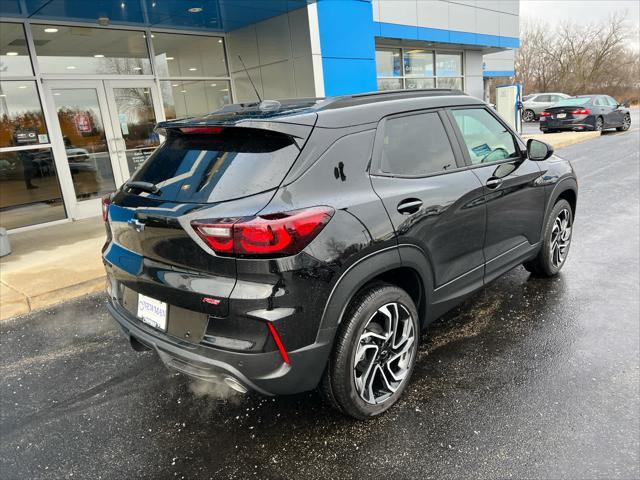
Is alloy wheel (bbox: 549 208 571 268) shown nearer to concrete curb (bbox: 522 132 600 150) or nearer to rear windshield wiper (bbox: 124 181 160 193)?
rear windshield wiper (bbox: 124 181 160 193)

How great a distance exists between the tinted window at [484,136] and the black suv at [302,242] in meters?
0.13

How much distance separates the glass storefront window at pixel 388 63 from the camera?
15578 millimetres

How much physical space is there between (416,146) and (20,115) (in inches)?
312

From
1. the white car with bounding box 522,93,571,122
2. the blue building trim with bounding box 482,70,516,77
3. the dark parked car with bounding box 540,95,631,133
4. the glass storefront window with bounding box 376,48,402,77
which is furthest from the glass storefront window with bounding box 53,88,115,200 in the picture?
the white car with bounding box 522,93,571,122

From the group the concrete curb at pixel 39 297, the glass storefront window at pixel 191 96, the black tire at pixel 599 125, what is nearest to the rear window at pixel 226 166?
the concrete curb at pixel 39 297

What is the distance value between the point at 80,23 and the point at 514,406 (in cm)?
941

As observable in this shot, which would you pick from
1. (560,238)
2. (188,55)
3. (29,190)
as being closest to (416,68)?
(188,55)

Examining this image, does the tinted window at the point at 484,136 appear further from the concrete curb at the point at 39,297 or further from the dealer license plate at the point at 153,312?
the concrete curb at the point at 39,297

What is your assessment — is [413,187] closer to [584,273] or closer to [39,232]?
[584,273]

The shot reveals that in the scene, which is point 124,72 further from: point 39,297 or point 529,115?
point 529,115

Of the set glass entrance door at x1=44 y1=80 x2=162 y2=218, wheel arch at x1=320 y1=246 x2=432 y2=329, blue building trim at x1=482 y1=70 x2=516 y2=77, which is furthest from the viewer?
blue building trim at x1=482 y1=70 x2=516 y2=77

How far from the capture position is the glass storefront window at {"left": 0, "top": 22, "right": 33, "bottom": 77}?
799 centimetres

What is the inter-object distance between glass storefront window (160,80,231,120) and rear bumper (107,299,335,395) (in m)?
8.17

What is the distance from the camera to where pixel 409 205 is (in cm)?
273
